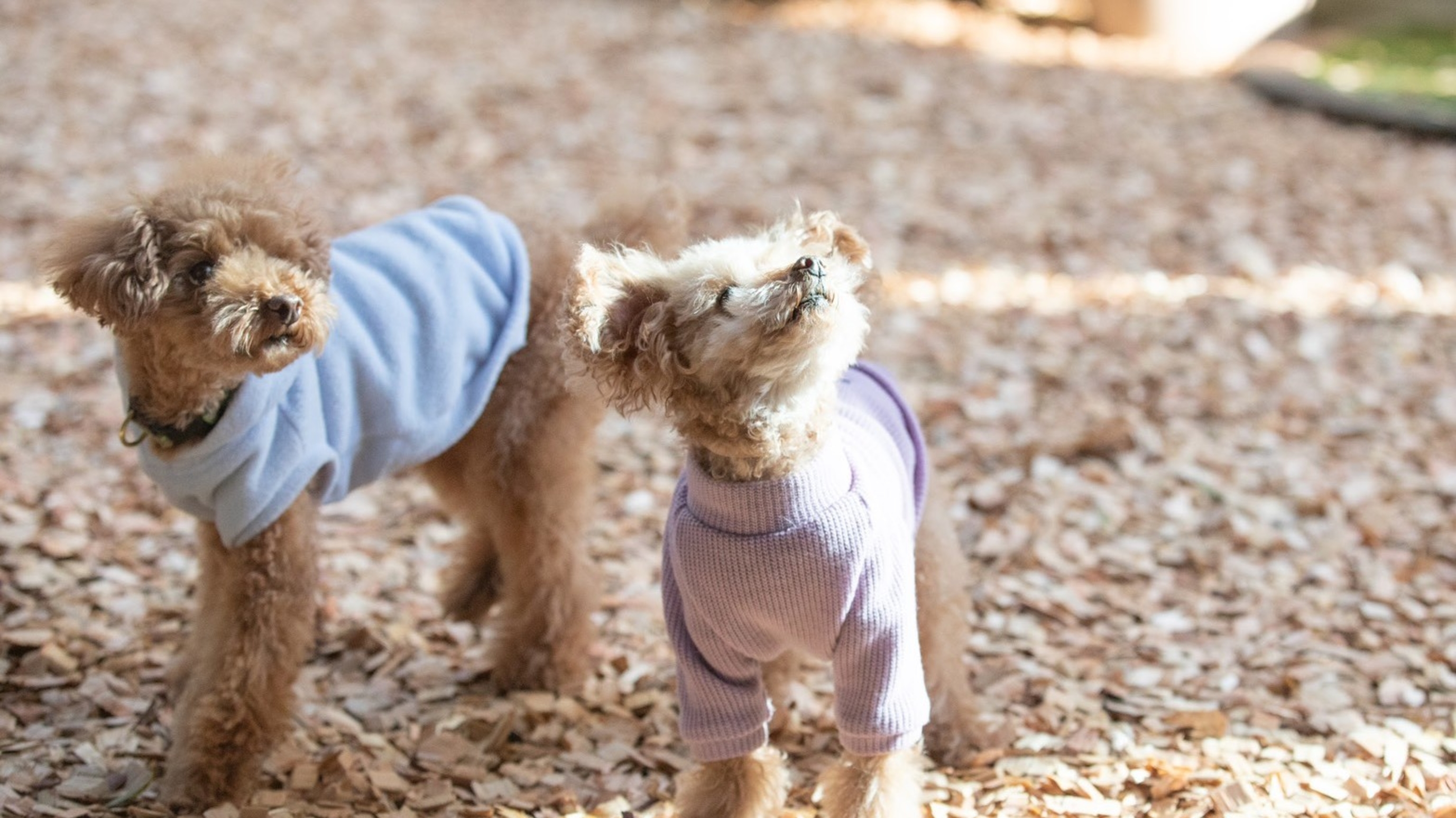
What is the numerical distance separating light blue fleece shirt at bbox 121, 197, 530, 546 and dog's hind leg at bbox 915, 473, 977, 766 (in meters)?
1.09

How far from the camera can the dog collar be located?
9.12 feet

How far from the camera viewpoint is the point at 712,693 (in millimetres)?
2596

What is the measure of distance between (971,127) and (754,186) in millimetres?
1575

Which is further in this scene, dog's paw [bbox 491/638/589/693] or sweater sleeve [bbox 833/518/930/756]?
dog's paw [bbox 491/638/589/693]

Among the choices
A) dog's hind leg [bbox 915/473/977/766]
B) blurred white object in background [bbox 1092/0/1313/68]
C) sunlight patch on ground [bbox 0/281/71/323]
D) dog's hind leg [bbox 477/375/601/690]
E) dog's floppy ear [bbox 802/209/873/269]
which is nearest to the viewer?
dog's floppy ear [bbox 802/209/873/269]

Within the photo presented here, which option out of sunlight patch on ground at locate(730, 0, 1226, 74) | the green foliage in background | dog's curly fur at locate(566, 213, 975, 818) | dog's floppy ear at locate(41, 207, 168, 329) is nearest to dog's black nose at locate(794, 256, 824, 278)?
dog's curly fur at locate(566, 213, 975, 818)

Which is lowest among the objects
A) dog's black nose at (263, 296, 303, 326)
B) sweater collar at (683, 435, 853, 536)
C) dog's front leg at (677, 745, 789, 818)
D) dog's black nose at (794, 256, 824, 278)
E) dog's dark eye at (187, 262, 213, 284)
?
dog's front leg at (677, 745, 789, 818)

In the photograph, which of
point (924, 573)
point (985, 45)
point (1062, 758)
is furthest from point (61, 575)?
point (985, 45)

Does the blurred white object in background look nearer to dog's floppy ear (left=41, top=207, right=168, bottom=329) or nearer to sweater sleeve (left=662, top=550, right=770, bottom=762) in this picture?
sweater sleeve (left=662, top=550, right=770, bottom=762)

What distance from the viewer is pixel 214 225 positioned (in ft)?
8.61

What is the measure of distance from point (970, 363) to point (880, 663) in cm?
278

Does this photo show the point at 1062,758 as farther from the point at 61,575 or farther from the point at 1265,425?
the point at 61,575

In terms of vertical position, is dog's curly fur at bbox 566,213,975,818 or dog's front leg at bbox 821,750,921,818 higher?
dog's curly fur at bbox 566,213,975,818

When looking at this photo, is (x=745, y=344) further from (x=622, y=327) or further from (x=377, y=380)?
(x=377, y=380)
